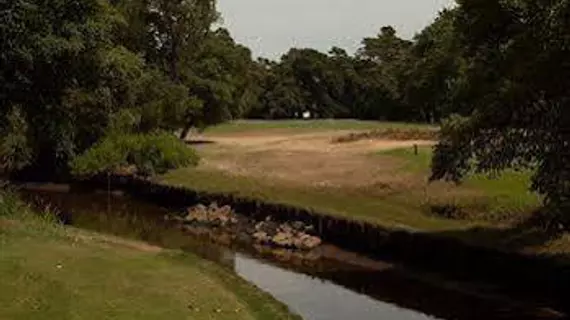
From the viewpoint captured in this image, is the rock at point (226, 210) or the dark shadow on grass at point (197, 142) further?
the dark shadow on grass at point (197, 142)

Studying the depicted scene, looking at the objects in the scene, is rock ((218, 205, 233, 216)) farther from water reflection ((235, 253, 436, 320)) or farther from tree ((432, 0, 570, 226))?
tree ((432, 0, 570, 226))

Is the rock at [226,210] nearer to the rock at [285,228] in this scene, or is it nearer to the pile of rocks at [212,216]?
the pile of rocks at [212,216]

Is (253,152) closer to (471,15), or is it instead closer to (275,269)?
(275,269)

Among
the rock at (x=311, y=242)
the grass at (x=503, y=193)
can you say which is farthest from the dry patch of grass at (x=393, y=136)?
the rock at (x=311, y=242)

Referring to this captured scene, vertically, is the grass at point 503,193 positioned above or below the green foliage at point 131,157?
below

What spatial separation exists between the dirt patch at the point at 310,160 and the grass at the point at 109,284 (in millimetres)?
25271

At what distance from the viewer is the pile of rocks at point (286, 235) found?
144 ft

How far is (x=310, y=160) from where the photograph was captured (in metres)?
67.0

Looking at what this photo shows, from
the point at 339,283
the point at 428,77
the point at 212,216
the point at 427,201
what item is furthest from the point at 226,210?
the point at 428,77

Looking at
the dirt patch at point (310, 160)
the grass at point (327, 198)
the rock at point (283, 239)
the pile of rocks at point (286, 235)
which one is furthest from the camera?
the dirt patch at point (310, 160)

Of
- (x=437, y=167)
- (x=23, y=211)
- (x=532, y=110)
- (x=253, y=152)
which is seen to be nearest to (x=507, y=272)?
(x=437, y=167)

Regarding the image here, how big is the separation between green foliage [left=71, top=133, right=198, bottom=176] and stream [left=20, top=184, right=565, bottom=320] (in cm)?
1264

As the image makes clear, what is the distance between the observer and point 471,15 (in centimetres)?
3025

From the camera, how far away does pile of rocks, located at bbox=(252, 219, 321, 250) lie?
43.8 metres
